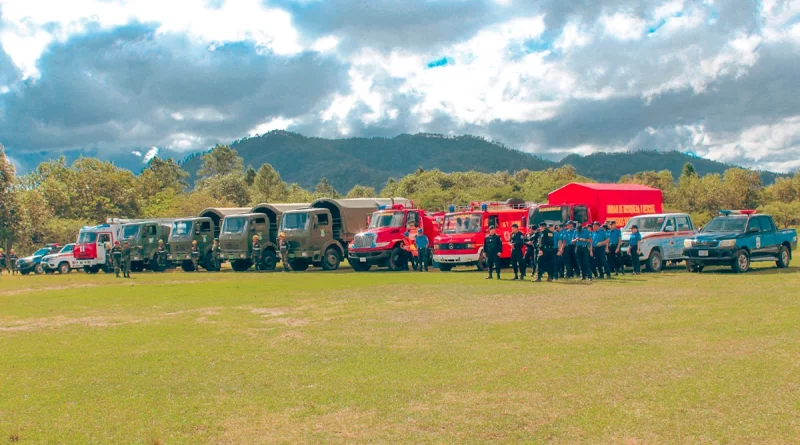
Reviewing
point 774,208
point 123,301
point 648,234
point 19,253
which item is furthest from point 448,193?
point 123,301

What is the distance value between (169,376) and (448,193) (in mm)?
72221

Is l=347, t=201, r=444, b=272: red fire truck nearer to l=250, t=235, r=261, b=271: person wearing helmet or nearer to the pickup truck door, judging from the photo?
l=250, t=235, r=261, b=271: person wearing helmet

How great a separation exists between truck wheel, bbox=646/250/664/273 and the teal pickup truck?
1.05 metres

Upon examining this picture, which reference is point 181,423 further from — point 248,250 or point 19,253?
point 19,253

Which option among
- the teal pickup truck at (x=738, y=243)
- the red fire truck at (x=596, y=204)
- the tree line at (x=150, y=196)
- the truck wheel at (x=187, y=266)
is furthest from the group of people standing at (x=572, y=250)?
the tree line at (x=150, y=196)

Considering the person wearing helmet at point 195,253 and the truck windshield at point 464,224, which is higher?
the truck windshield at point 464,224

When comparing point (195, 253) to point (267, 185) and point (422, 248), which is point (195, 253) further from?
point (267, 185)

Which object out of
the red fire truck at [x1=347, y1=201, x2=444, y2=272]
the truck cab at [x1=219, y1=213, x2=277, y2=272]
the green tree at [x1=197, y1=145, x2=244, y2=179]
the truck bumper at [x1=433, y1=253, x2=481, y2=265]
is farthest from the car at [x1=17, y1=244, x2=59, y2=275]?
the green tree at [x1=197, y1=145, x2=244, y2=179]

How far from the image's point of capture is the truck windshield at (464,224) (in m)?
25.8

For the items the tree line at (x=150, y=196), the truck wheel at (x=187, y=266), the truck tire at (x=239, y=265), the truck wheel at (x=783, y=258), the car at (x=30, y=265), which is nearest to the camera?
the truck wheel at (x=783, y=258)

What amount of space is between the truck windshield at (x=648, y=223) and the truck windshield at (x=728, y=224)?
1.58m

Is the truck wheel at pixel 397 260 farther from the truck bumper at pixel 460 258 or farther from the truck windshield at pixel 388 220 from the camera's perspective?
the truck bumper at pixel 460 258

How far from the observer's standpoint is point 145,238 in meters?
33.7

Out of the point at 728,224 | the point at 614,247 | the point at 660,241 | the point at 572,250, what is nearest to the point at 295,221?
the point at 572,250
